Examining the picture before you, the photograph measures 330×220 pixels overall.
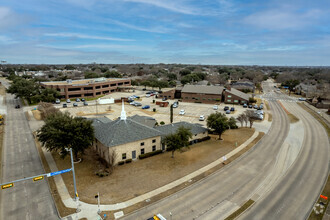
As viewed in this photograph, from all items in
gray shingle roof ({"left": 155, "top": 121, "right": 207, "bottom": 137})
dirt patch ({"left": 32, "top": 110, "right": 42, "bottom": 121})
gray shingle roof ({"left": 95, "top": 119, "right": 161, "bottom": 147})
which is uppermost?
gray shingle roof ({"left": 95, "top": 119, "right": 161, "bottom": 147})

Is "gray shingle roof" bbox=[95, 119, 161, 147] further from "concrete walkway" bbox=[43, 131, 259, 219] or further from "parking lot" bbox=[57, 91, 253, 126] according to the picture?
"parking lot" bbox=[57, 91, 253, 126]

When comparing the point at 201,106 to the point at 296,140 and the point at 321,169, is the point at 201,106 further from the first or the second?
the point at 321,169

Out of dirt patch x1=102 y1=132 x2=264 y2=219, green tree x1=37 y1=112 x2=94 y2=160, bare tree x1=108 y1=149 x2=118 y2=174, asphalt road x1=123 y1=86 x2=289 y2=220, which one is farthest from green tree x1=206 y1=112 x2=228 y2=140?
green tree x1=37 y1=112 x2=94 y2=160

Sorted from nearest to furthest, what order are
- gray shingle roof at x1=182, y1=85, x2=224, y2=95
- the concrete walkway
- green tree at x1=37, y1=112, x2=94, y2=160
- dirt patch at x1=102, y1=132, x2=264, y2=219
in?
1. the concrete walkway
2. dirt patch at x1=102, y1=132, x2=264, y2=219
3. green tree at x1=37, y1=112, x2=94, y2=160
4. gray shingle roof at x1=182, y1=85, x2=224, y2=95

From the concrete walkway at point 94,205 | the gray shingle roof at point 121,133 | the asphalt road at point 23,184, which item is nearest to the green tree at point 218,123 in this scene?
the concrete walkway at point 94,205

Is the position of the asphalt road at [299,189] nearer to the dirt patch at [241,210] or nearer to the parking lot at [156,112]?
the dirt patch at [241,210]

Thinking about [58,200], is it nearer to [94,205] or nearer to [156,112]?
[94,205]
